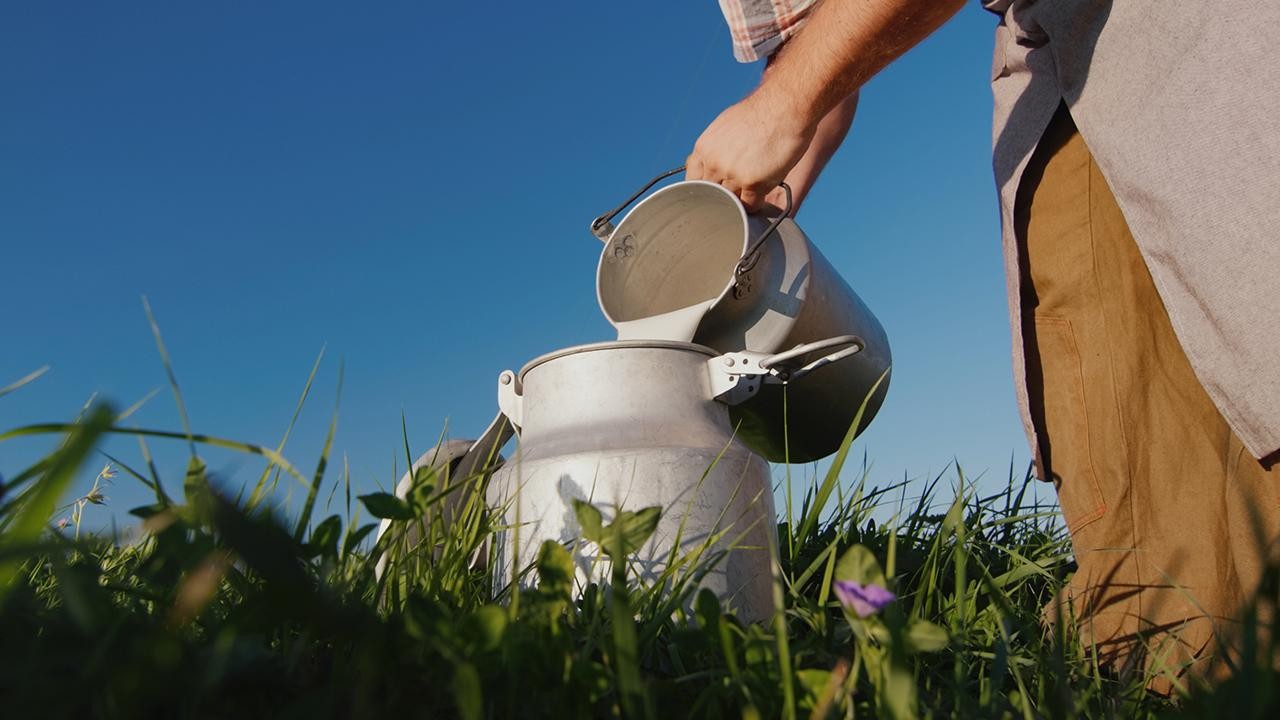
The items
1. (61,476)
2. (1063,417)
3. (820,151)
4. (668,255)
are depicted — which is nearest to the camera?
(61,476)

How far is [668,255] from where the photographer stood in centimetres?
202

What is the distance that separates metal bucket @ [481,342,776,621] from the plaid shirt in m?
1.21

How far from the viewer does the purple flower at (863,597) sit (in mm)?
641

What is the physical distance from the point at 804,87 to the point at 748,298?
405 mm

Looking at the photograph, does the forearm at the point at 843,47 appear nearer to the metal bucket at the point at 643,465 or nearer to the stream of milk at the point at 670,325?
the stream of milk at the point at 670,325

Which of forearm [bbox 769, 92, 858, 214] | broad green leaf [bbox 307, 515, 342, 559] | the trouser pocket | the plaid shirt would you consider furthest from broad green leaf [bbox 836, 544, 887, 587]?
the plaid shirt

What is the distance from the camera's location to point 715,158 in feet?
5.92

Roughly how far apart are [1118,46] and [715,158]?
0.71m

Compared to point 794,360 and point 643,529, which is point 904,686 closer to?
point 643,529

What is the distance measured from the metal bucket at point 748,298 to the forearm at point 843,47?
0.71 ft

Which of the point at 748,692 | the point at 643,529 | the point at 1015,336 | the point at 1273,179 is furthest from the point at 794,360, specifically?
the point at 748,692

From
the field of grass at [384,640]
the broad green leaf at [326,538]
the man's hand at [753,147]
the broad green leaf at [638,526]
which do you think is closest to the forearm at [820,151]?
the man's hand at [753,147]

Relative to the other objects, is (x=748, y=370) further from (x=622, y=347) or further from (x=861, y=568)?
(x=861, y=568)

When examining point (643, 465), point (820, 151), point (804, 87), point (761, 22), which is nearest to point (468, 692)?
point (643, 465)
